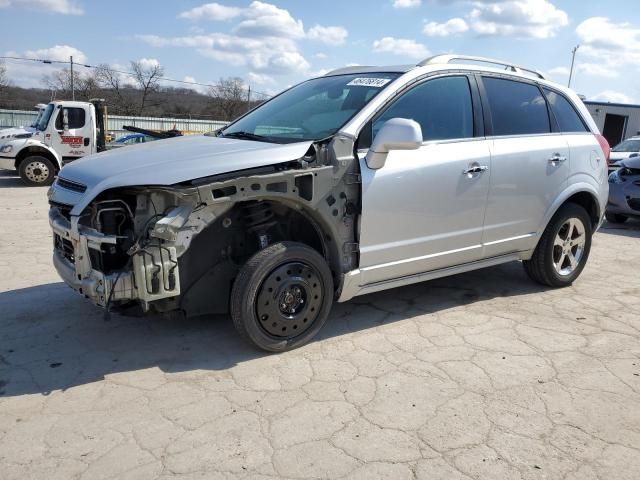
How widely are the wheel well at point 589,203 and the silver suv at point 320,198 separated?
29 centimetres

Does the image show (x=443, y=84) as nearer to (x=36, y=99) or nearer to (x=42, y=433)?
(x=42, y=433)

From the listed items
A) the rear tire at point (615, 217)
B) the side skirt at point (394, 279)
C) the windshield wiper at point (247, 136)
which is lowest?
the rear tire at point (615, 217)

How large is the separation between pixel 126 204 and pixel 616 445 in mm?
2909

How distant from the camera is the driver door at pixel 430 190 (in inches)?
149

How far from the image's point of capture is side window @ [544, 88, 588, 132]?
498cm

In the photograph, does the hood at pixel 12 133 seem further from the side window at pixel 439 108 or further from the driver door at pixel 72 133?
the side window at pixel 439 108

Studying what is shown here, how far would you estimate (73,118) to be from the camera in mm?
13516

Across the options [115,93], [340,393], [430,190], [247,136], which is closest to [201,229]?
[247,136]

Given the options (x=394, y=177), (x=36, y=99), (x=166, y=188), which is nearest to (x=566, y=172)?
(x=394, y=177)

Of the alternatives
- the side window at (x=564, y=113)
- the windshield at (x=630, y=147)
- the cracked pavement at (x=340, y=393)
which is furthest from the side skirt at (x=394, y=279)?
the windshield at (x=630, y=147)

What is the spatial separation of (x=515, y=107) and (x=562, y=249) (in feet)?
4.79

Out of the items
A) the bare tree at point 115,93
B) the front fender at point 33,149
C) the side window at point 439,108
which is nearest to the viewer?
the side window at point 439,108

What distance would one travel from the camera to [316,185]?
3.50 m

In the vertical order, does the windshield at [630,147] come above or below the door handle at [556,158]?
above
